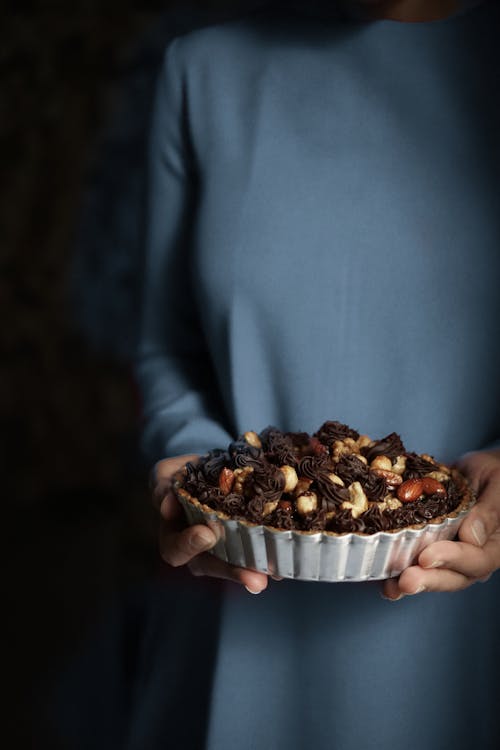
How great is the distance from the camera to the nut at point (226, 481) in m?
0.70

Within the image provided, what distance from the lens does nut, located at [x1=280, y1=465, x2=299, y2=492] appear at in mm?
682

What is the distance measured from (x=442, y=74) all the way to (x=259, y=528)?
0.49m

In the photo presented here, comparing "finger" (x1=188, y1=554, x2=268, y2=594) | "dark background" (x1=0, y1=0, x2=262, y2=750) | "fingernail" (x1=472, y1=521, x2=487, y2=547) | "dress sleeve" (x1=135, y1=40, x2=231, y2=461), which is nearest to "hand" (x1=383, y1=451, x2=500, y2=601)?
"fingernail" (x1=472, y1=521, x2=487, y2=547)

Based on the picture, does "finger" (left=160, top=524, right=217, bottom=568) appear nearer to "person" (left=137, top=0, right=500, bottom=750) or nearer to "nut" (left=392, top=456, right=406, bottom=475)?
"person" (left=137, top=0, right=500, bottom=750)

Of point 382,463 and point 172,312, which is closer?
point 382,463

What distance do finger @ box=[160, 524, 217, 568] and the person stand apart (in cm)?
4

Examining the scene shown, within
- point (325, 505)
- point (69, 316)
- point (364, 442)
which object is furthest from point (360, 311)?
point (69, 316)

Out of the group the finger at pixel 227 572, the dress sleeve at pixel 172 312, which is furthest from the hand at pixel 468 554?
the dress sleeve at pixel 172 312

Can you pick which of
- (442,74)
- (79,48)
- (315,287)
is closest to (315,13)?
(442,74)

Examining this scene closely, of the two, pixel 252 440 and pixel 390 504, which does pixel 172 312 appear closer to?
pixel 252 440

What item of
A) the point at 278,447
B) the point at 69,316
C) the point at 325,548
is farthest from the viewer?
the point at 69,316

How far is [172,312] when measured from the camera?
996 millimetres

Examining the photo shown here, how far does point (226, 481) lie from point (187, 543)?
0.20 ft

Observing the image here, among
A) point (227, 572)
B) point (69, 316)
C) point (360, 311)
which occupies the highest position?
point (360, 311)
